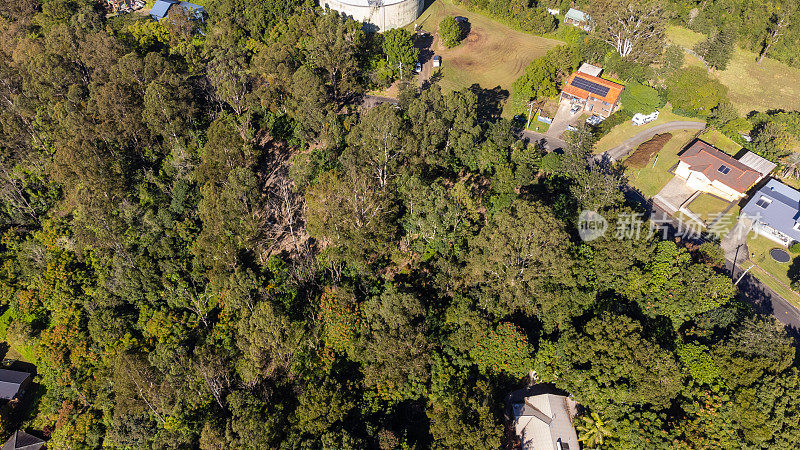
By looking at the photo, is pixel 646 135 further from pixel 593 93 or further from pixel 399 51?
pixel 399 51

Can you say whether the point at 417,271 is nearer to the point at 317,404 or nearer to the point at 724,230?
the point at 317,404

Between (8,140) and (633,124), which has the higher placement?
(633,124)

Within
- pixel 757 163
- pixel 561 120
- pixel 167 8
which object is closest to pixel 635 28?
pixel 561 120

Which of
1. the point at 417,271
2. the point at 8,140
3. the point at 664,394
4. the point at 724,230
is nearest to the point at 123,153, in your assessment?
the point at 8,140

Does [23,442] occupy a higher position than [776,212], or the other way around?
[776,212]

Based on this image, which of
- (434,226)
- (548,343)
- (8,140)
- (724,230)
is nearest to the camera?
(548,343)

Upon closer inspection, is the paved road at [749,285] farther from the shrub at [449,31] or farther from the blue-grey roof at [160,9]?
the blue-grey roof at [160,9]

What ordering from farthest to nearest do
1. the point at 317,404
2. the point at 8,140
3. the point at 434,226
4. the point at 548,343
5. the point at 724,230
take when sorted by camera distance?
the point at 8,140 → the point at 724,230 → the point at 434,226 → the point at 548,343 → the point at 317,404
